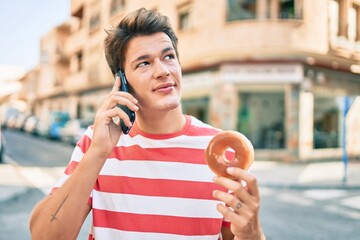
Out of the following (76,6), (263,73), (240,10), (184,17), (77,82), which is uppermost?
(76,6)

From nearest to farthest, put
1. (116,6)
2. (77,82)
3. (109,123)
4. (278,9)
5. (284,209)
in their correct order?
(109,123) → (284,209) → (278,9) → (116,6) → (77,82)

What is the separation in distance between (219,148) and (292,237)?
3887 millimetres

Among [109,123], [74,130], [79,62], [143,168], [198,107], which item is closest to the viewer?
[109,123]

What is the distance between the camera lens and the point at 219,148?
4.09ft

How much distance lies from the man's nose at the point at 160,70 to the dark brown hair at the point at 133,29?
149 mm

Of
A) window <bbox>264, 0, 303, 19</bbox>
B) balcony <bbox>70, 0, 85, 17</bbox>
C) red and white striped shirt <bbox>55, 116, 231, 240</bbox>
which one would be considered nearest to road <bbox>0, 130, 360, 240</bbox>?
red and white striped shirt <bbox>55, 116, 231, 240</bbox>

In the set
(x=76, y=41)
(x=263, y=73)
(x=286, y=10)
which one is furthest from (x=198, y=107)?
(x=76, y=41)

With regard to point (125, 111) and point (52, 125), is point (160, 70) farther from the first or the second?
point (52, 125)

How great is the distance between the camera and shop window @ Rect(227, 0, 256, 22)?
45.5 feet

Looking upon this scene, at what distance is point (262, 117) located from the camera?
1466 centimetres

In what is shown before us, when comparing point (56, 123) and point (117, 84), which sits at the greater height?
point (117, 84)

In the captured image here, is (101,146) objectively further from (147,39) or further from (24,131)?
(24,131)

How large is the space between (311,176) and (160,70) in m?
9.14

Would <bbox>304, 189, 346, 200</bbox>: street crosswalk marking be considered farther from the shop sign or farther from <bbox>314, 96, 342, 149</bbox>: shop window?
the shop sign
